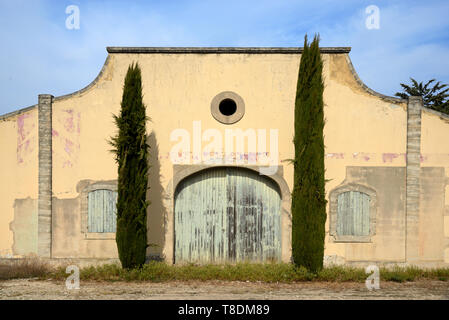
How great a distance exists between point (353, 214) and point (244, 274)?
3435 mm

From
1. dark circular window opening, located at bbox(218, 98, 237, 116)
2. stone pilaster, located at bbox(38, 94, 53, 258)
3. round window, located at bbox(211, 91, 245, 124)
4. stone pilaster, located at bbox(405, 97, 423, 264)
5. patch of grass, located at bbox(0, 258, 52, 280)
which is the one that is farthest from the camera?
dark circular window opening, located at bbox(218, 98, 237, 116)

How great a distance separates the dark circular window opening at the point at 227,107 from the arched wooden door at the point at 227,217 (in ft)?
5.48

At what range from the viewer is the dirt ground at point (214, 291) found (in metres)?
6.82

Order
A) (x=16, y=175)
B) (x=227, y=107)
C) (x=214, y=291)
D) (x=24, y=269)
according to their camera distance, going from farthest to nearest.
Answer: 1. (x=227, y=107)
2. (x=16, y=175)
3. (x=24, y=269)
4. (x=214, y=291)

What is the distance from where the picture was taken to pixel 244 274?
8.23m

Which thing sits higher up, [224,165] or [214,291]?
[224,165]

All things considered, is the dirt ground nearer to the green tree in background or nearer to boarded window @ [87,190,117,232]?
boarded window @ [87,190,117,232]

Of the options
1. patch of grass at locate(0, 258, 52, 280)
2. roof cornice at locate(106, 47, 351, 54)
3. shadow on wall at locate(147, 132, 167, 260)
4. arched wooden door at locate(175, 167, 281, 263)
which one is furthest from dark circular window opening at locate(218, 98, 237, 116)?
patch of grass at locate(0, 258, 52, 280)

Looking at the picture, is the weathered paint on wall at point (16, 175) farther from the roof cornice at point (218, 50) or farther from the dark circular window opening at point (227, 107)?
the dark circular window opening at point (227, 107)

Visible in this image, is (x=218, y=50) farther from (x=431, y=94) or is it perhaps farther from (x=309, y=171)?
(x=431, y=94)

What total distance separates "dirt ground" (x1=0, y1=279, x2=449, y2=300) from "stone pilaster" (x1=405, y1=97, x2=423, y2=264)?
1.05 meters

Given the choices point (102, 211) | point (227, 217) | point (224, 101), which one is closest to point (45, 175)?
point (102, 211)

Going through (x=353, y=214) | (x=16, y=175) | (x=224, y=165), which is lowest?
(x=353, y=214)

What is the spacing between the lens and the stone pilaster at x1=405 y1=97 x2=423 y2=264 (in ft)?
29.2
